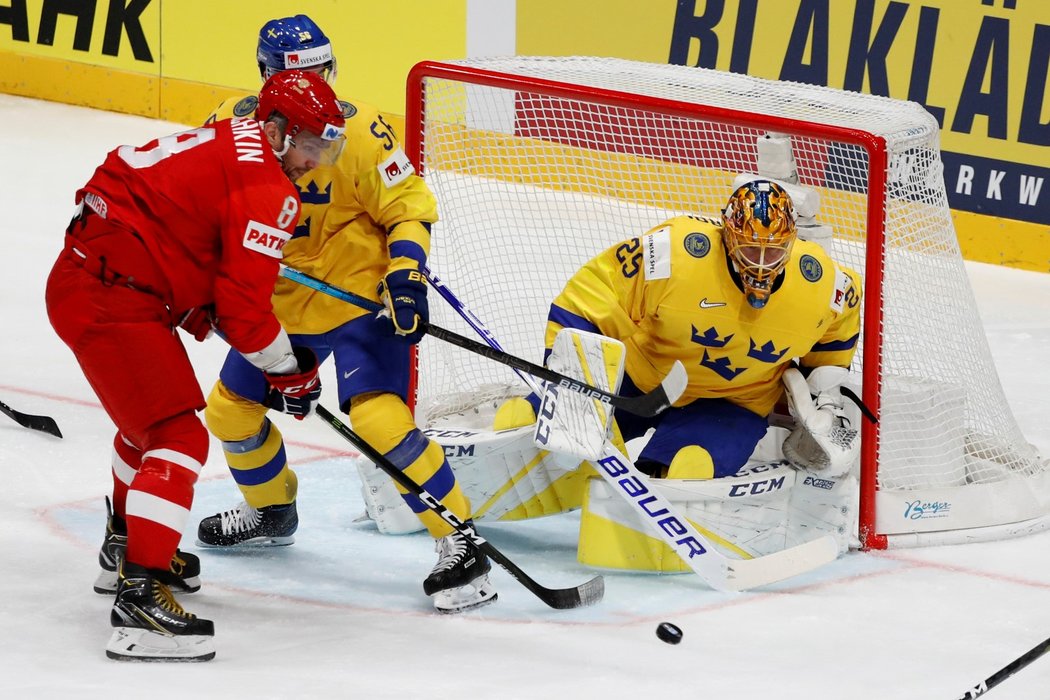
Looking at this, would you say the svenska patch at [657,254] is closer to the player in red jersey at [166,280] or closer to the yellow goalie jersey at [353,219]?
the yellow goalie jersey at [353,219]

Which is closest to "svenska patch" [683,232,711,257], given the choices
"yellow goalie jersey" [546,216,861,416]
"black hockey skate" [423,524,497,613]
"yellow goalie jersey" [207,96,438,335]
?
"yellow goalie jersey" [546,216,861,416]

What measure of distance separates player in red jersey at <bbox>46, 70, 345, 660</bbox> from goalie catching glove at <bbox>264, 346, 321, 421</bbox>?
135 mm

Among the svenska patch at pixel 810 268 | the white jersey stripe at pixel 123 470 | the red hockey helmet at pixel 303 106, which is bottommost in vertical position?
the white jersey stripe at pixel 123 470

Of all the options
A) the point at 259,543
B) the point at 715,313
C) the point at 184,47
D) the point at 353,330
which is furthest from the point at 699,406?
the point at 184,47

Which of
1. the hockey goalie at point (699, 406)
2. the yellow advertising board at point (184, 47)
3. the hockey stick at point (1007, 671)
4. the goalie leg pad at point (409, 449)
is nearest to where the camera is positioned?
the hockey stick at point (1007, 671)

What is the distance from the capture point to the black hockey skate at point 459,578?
3.64 m

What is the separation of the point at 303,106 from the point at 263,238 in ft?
0.89

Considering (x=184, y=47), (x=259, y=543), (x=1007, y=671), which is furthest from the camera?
(x=184, y=47)

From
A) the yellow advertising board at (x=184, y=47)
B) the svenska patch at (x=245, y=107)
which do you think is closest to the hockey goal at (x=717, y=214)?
the svenska patch at (x=245, y=107)

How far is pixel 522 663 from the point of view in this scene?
11.0 ft

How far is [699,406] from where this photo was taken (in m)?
4.17

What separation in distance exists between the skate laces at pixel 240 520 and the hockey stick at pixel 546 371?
581 mm

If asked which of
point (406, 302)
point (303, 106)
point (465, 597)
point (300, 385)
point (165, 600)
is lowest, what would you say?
point (465, 597)

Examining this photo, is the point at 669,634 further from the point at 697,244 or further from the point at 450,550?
the point at 697,244
